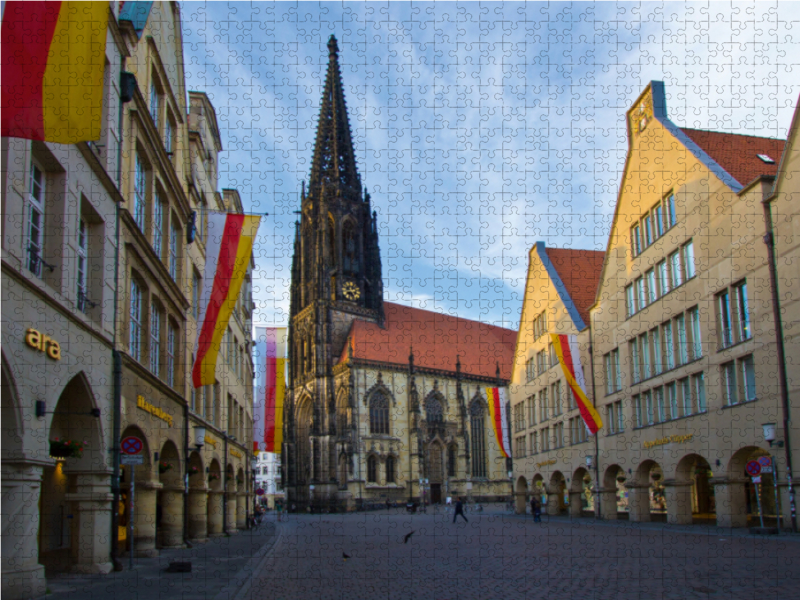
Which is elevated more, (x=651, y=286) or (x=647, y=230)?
(x=647, y=230)

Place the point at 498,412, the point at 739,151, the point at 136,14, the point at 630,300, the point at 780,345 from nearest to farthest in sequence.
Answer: the point at 136,14
the point at 780,345
the point at 739,151
the point at 630,300
the point at 498,412

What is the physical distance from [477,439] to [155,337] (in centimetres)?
7318

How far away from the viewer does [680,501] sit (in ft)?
93.8

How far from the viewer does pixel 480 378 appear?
93562 millimetres

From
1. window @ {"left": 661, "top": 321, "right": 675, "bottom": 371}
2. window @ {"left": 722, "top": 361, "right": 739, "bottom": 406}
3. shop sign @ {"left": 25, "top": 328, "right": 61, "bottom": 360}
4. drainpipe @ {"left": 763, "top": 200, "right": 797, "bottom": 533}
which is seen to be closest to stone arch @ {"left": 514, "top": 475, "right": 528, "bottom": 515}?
window @ {"left": 661, "top": 321, "right": 675, "bottom": 371}

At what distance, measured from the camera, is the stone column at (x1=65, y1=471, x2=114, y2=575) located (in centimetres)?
1482

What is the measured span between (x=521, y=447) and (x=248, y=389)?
17.9 metres

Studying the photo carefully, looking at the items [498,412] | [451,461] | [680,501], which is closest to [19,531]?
[680,501]

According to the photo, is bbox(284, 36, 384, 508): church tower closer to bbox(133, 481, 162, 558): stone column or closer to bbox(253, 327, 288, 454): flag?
bbox(253, 327, 288, 454): flag

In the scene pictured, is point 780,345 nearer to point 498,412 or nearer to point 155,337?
point 155,337

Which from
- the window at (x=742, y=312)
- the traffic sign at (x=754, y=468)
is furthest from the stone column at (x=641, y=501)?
the traffic sign at (x=754, y=468)

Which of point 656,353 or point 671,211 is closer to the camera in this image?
point 671,211

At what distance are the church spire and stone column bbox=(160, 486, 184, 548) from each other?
70.3m

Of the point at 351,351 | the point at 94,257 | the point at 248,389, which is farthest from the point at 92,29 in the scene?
the point at 351,351
